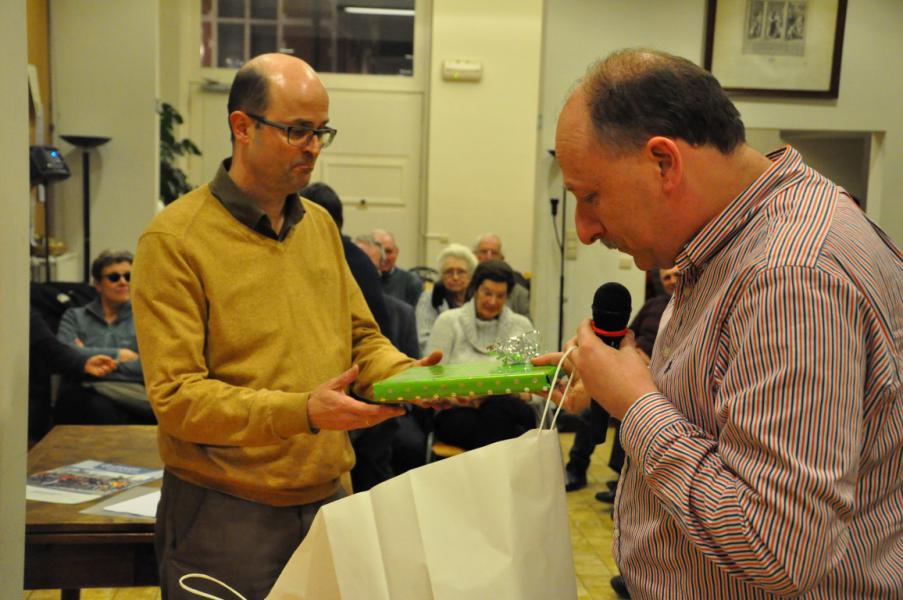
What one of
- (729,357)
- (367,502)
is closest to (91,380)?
(367,502)

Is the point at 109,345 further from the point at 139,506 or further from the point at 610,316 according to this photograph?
the point at 610,316

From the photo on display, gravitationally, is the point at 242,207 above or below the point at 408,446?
above

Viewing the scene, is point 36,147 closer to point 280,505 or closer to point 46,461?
point 46,461

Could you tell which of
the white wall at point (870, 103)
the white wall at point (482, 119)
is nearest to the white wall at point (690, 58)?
the white wall at point (870, 103)

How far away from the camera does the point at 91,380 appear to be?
495 cm

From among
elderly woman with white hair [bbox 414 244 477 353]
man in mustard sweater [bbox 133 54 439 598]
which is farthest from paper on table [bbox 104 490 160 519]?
elderly woman with white hair [bbox 414 244 477 353]

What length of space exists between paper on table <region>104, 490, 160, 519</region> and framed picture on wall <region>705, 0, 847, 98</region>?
5083mm

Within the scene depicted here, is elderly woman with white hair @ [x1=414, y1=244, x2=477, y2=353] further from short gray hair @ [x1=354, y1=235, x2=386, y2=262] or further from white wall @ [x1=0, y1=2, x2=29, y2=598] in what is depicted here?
white wall @ [x1=0, y1=2, x2=29, y2=598]

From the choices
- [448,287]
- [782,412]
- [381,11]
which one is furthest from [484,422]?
[381,11]

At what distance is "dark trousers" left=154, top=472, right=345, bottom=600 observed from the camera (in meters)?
1.93

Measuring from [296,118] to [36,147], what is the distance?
3926mm

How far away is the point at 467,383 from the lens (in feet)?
5.29

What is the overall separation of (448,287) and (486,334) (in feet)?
3.30

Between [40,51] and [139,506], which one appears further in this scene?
[40,51]
